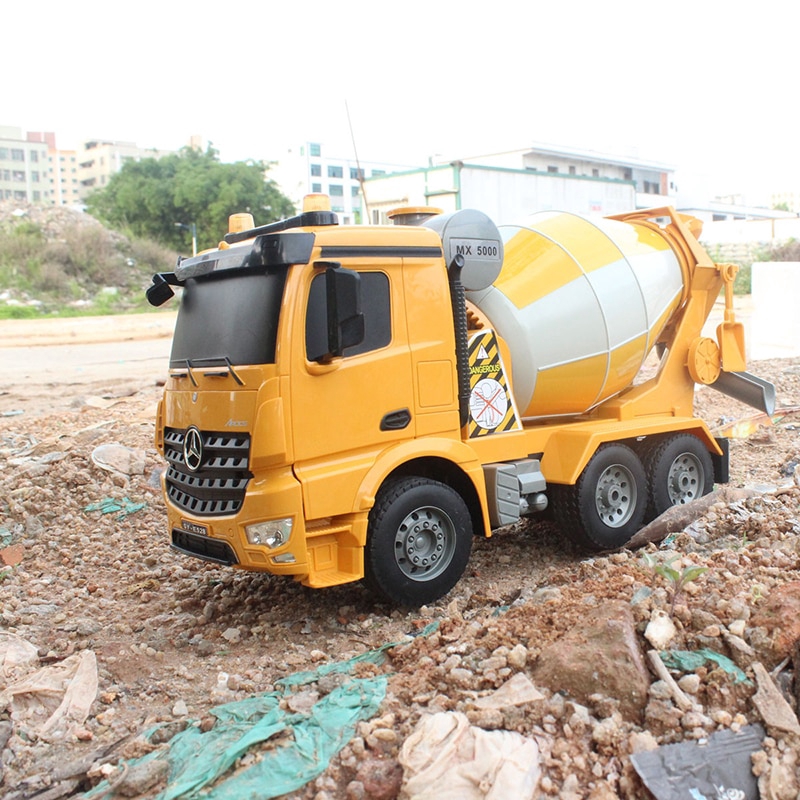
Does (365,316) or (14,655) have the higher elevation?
(365,316)

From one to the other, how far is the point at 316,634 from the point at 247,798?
6.99 feet

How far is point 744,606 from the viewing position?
4.14 metres

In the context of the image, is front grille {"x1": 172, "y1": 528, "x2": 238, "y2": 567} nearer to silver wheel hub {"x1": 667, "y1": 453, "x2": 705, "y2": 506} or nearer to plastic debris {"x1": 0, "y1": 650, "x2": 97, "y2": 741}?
plastic debris {"x1": 0, "y1": 650, "x2": 97, "y2": 741}

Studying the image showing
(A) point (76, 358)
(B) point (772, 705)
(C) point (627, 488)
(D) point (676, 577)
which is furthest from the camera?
(A) point (76, 358)

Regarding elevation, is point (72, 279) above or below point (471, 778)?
above

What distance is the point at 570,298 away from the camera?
653 cm

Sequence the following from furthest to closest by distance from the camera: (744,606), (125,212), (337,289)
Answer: (125,212)
(337,289)
(744,606)

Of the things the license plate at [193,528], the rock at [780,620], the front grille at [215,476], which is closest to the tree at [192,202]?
the front grille at [215,476]

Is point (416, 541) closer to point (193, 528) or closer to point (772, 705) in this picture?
point (193, 528)

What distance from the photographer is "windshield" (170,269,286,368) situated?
5.07 metres

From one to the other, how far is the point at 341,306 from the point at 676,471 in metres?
3.60

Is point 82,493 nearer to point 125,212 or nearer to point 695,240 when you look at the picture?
→ point 695,240

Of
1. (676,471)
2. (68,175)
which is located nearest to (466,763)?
(676,471)

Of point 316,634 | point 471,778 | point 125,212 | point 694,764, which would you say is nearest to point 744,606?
point 694,764
